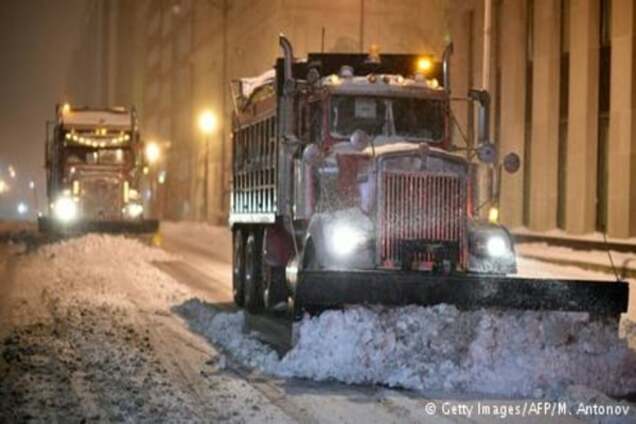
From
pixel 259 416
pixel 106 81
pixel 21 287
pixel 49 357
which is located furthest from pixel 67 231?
pixel 106 81

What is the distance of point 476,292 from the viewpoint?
11.0m

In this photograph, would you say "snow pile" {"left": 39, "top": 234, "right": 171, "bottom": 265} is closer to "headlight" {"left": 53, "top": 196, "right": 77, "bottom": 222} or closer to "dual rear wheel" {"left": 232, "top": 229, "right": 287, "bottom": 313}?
"headlight" {"left": 53, "top": 196, "right": 77, "bottom": 222}

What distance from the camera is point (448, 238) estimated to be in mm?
12062

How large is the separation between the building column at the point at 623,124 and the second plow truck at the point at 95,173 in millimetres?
16128

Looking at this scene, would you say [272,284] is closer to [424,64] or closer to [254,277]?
[254,277]

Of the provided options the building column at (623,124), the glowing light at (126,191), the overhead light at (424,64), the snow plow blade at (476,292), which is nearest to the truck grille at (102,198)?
the glowing light at (126,191)

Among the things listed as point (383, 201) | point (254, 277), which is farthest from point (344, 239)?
point (254, 277)

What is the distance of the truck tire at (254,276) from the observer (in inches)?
658

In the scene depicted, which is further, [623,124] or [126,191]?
[126,191]

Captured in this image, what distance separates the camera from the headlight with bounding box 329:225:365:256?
38.8ft

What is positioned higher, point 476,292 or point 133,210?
point 133,210

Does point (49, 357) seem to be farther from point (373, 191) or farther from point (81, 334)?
point (373, 191)

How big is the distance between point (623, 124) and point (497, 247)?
41.0ft

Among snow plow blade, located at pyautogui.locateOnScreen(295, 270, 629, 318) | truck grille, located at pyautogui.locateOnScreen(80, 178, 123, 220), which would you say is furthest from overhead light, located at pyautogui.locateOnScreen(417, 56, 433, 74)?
truck grille, located at pyautogui.locateOnScreen(80, 178, 123, 220)
